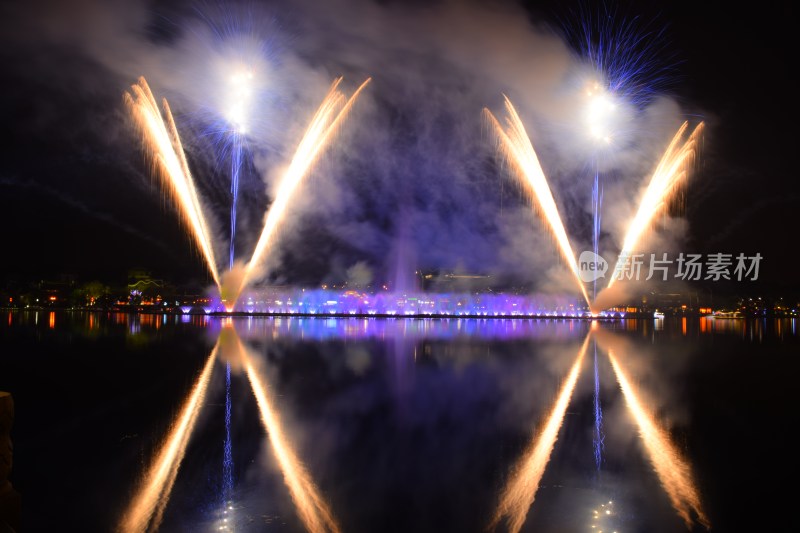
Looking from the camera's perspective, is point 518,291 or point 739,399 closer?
point 739,399

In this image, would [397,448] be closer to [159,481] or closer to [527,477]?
[527,477]

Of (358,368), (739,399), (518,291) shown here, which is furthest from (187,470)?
(518,291)

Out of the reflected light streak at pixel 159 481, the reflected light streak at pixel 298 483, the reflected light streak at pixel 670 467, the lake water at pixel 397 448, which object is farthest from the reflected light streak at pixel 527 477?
the reflected light streak at pixel 159 481

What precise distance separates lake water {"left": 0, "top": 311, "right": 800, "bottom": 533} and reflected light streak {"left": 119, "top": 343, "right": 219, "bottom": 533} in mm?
23

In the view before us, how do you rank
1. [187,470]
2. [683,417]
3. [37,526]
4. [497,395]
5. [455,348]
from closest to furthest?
[37,526] < [187,470] < [683,417] < [497,395] < [455,348]

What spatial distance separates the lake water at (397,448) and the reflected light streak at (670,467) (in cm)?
3

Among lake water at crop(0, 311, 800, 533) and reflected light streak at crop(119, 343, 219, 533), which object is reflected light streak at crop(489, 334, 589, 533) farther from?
reflected light streak at crop(119, 343, 219, 533)

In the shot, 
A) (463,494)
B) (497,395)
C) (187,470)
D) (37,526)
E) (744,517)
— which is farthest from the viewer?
(497,395)

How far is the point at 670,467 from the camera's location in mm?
6684

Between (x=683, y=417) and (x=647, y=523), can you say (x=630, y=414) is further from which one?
(x=647, y=523)

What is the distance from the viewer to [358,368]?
14695 mm

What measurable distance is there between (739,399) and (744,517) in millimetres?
6793

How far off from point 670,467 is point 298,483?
4.10 metres

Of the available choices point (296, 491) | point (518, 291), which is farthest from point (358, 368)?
point (518, 291)
